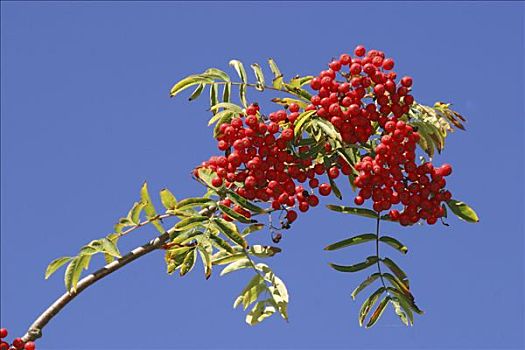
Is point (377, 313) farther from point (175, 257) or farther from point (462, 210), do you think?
point (175, 257)

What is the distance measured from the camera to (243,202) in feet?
10.2

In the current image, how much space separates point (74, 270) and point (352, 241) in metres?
1.11

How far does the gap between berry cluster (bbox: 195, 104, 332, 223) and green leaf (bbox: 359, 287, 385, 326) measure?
48 centimetres

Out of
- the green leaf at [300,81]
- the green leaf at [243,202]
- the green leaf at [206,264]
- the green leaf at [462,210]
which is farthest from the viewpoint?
the green leaf at [300,81]

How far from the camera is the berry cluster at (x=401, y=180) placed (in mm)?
3119

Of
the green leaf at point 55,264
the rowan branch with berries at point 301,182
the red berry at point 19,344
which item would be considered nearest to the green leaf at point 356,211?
the rowan branch with berries at point 301,182

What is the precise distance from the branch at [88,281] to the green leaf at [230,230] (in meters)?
0.18

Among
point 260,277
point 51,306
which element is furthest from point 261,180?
point 51,306

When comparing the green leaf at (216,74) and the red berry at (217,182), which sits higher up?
the green leaf at (216,74)

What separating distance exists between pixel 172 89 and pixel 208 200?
73 cm

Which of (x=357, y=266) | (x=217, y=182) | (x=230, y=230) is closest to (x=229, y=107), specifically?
(x=217, y=182)

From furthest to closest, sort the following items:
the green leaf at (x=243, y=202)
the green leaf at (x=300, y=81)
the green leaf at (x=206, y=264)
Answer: the green leaf at (x=300, y=81) < the green leaf at (x=243, y=202) < the green leaf at (x=206, y=264)

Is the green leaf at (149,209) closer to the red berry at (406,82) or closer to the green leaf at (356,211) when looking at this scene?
the green leaf at (356,211)

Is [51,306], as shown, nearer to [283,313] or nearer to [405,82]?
[283,313]
